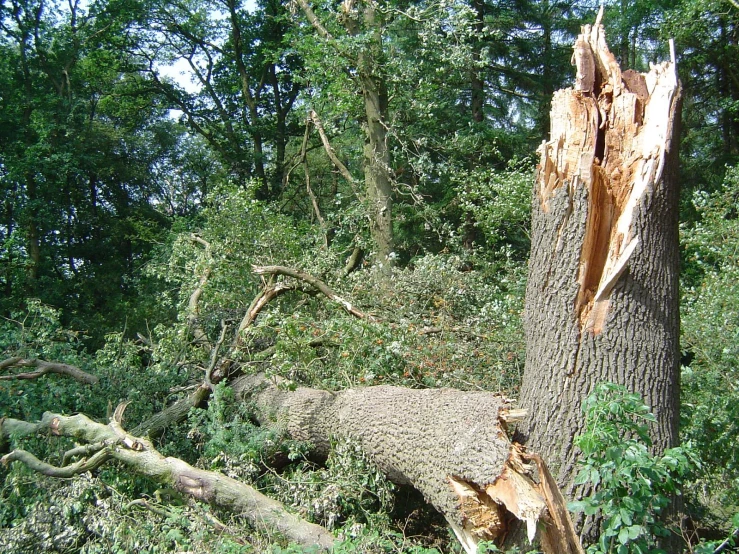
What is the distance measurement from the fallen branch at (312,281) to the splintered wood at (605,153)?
340 centimetres

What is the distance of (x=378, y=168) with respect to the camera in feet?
35.8

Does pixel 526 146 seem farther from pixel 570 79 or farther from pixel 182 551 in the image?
pixel 182 551

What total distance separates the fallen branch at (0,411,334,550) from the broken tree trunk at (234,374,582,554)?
80 cm

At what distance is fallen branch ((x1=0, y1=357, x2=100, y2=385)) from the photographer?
6.97 metres

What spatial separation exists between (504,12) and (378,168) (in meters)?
6.14

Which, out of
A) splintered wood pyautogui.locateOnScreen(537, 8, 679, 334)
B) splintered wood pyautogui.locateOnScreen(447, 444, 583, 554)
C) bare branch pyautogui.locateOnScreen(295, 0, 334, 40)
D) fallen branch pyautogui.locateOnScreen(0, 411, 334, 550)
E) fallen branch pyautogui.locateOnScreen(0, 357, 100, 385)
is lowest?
fallen branch pyautogui.locateOnScreen(0, 411, 334, 550)

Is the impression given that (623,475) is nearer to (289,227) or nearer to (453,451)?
(453,451)

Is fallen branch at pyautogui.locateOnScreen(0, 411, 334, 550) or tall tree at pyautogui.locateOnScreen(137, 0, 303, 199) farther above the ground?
tall tree at pyautogui.locateOnScreen(137, 0, 303, 199)

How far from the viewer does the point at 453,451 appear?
412 cm

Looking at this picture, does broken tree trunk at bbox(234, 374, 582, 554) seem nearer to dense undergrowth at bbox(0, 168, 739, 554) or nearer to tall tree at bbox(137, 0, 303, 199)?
dense undergrowth at bbox(0, 168, 739, 554)

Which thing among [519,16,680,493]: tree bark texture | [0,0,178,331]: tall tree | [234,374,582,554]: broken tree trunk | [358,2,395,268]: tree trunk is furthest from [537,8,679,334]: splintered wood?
[0,0,178,331]: tall tree

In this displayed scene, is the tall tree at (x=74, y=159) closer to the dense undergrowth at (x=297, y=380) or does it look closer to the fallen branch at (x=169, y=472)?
the dense undergrowth at (x=297, y=380)

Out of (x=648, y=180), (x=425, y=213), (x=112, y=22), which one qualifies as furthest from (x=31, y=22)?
(x=648, y=180)

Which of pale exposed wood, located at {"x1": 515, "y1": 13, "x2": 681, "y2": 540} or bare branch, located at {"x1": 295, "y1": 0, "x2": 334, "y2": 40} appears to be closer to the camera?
pale exposed wood, located at {"x1": 515, "y1": 13, "x2": 681, "y2": 540}
